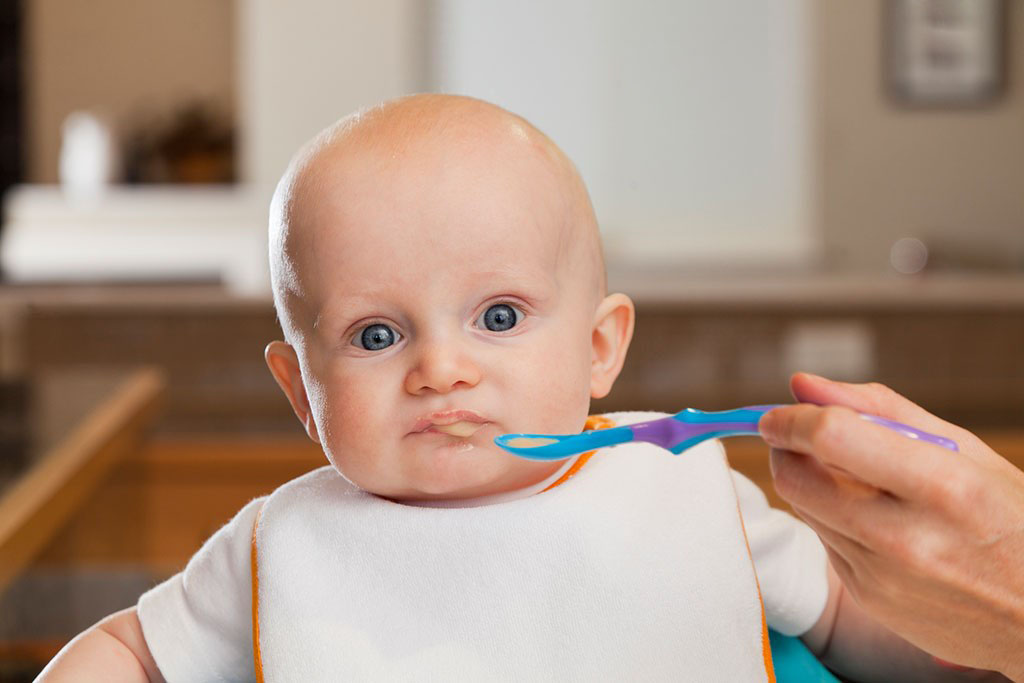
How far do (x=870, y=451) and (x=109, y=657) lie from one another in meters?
0.47

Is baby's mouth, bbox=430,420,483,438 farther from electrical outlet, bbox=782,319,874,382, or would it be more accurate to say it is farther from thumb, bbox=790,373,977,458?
electrical outlet, bbox=782,319,874,382

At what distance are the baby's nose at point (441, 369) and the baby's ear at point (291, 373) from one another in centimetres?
13

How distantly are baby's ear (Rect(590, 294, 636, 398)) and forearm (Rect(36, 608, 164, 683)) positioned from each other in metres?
0.32

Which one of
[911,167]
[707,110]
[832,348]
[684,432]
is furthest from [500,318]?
[911,167]

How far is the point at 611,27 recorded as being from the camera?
229 inches

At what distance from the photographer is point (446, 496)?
2.50ft

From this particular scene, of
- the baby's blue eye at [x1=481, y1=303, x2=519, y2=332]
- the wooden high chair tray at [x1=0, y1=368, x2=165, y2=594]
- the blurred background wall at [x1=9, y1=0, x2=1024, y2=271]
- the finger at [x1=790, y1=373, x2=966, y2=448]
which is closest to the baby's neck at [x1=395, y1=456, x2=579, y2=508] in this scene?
the baby's blue eye at [x1=481, y1=303, x2=519, y2=332]

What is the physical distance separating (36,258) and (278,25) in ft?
5.15

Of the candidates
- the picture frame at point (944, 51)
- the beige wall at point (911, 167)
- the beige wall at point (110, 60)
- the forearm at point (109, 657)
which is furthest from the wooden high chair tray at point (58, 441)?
the beige wall at point (110, 60)

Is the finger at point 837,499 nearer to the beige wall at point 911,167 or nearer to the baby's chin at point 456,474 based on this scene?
the baby's chin at point 456,474

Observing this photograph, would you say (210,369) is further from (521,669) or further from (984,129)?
(984,129)

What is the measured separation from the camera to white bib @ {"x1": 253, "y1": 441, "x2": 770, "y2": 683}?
731 mm

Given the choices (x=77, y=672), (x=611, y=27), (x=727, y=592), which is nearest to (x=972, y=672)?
(x=727, y=592)

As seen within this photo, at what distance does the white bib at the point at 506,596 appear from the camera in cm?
73
